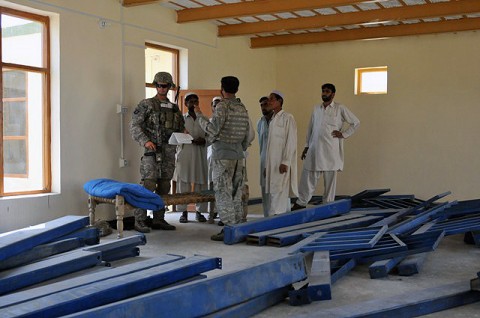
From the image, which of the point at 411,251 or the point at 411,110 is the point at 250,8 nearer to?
the point at 411,110

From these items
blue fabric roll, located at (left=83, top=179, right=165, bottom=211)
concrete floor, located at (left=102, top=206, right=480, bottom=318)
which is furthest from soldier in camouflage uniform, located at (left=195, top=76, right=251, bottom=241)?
blue fabric roll, located at (left=83, top=179, right=165, bottom=211)

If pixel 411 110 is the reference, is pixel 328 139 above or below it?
→ below

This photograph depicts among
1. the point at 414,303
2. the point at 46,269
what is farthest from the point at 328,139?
the point at 46,269

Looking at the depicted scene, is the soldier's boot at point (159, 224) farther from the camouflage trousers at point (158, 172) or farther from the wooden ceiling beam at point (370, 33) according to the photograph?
the wooden ceiling beam at point (370, 33)

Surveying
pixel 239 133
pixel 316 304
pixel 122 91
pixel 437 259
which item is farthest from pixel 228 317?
pixel 122 91

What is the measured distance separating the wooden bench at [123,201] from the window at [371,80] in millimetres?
4810

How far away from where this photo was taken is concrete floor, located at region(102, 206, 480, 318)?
377cm

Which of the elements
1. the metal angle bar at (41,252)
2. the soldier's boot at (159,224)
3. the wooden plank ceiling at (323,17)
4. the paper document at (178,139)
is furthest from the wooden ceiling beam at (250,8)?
the metal angle bar at (41,252)

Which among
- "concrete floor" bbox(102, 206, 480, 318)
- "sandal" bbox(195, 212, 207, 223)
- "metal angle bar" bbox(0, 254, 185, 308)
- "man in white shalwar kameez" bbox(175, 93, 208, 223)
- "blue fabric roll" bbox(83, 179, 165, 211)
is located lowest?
"concrete floor" bbox(102, 206, 480, 318)

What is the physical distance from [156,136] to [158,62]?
81.5 inches

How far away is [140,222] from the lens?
22.1 feet

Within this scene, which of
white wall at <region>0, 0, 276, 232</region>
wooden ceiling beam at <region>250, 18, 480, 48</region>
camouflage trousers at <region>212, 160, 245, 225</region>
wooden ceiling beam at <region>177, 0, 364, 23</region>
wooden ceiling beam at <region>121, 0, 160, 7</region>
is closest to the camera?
camouflage trousers at <region>212, 160, 245, 225</region>

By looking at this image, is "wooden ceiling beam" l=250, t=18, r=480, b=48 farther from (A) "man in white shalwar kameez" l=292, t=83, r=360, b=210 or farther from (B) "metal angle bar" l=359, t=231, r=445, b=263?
(B) "metal angle bar" l=359, t=231, r=445, b=263

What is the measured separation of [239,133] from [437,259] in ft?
7.95
